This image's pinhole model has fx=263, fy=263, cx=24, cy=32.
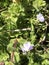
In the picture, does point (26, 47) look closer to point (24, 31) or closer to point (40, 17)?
point (24, 31)

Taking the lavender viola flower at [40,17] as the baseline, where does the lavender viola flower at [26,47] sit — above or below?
below

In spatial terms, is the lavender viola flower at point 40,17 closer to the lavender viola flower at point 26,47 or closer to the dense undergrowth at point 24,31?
the dense undergrowth at point 24,31

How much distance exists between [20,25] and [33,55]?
0.33 m

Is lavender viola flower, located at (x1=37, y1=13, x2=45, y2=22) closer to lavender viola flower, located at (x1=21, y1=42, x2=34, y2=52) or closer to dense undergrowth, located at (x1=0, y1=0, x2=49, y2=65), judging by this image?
dense undergrowth, located at (x1=0, y1=0, x2=49, y2=65)

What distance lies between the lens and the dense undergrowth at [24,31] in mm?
2158

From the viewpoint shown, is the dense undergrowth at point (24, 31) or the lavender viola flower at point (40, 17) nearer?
the dense undergrowth at point (24, 31)

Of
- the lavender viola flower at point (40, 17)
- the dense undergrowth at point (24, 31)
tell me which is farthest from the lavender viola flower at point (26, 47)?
the lavender viola flower at point (40, 17)

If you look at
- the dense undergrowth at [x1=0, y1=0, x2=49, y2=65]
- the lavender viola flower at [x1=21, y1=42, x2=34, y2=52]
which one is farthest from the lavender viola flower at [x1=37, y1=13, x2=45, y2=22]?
the lavender viola flower at [x1=21, y1=42, x2=34, y2=52]

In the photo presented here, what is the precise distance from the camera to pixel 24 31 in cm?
234

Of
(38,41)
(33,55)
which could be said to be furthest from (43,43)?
(33,55)

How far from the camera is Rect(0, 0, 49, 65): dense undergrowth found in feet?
7.08

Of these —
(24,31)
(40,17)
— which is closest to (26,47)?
(24,31)

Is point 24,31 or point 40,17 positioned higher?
point 40,17

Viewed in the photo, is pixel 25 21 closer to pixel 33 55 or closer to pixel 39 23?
pixel 39 23
